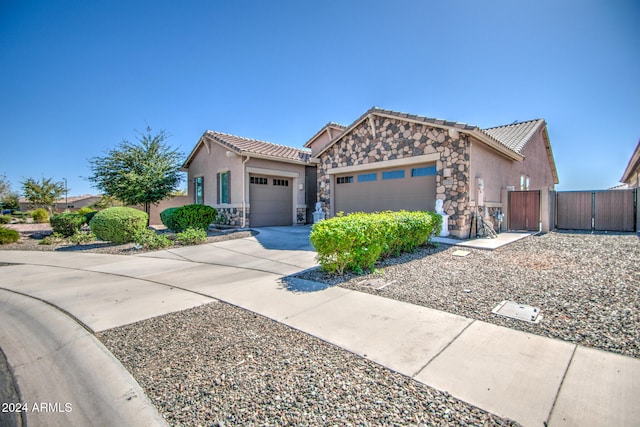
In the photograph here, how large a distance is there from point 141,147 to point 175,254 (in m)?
10.6

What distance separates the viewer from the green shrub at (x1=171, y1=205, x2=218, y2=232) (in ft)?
39.3

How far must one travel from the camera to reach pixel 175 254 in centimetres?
846

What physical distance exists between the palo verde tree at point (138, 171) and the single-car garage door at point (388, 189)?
966cm

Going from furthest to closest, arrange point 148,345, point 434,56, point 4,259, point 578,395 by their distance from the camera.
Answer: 1. point 434,56
2. point 4,259
3. point 148,345
4. point 578,395

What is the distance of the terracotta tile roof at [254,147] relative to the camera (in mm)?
13684

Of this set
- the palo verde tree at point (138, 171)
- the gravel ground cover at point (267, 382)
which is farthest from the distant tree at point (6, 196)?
the gravel ground cover at point (267, 382)

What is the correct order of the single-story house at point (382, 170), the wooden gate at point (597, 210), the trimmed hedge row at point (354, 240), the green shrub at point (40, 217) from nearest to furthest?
1. the trimmed hedge row at point (354, 240)
2. the single-story house at point (382, 170)
3. the wooden gate at point (597, 210)
4. the green shrub at point (40, 217)

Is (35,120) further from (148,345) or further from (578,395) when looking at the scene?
(578,395)

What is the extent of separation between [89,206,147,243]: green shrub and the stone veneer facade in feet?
26.7

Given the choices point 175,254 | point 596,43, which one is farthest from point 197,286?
point 596,43

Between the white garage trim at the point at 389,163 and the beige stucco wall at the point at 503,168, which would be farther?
the white garage trim at the point at 389,163

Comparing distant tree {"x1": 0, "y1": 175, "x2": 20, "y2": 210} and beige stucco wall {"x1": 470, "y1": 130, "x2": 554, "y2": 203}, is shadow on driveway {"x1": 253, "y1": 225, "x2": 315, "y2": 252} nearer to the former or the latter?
beige stucco wall {"x1": 470, "y1": 130, "x2": 554, "y2": 203}

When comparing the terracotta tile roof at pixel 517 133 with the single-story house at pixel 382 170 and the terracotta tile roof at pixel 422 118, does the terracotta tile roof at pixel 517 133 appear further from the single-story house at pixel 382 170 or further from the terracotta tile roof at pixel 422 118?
the terracotta tile roof at pixel 422 118

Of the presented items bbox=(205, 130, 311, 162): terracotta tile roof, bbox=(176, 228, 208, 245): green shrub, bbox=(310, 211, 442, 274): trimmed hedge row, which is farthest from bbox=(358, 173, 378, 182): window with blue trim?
bbox=(176, 228, 208, 245): green shrub
